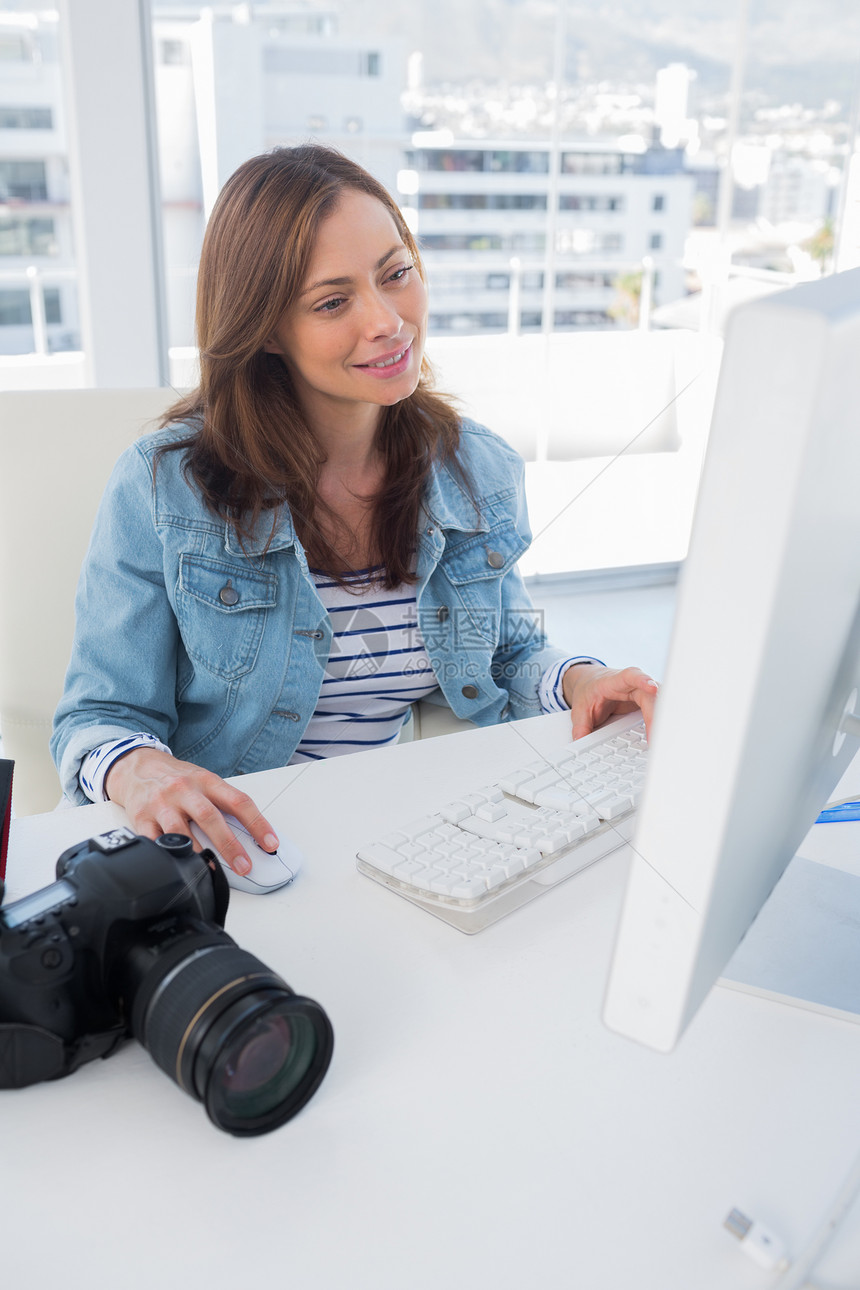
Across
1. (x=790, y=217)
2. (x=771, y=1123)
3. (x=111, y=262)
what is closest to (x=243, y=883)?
(x=771, y=1123)

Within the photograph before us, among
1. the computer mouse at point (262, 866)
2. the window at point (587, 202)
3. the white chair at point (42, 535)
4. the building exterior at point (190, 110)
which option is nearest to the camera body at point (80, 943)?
the computer mouse at point (262, 866)

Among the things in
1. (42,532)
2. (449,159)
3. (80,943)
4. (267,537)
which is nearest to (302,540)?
(267,537)

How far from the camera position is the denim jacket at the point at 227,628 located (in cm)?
101

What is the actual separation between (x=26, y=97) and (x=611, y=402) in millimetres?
1734

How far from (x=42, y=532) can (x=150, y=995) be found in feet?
2.38

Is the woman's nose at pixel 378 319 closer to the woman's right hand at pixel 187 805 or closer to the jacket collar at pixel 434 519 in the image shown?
the jacket collar at pixel 434 519

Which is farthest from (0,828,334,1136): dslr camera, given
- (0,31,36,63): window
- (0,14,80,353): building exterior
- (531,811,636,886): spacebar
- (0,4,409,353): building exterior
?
(0,31,36,63): window

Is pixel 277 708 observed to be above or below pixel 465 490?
below

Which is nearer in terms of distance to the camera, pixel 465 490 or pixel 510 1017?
pixel 510 1017

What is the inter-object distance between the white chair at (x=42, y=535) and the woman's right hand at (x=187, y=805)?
379mm

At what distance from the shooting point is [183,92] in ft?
7.67

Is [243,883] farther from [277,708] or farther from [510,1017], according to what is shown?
[277,708]

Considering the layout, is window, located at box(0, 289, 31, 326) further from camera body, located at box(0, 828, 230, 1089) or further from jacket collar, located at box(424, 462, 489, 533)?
camera body, located at box(0, 828, 230, 1089)

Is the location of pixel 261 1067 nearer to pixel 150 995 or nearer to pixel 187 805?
pixel 150 995
